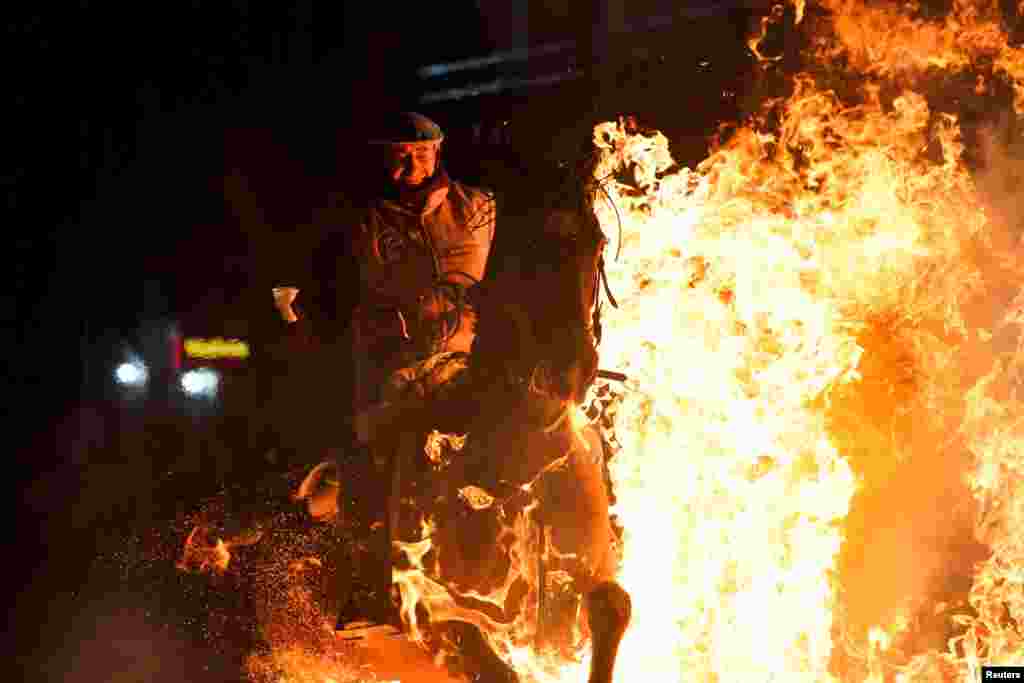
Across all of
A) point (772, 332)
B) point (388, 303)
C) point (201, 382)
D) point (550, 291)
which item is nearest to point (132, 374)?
point (201, 382)

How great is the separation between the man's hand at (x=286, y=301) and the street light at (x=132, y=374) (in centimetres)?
838

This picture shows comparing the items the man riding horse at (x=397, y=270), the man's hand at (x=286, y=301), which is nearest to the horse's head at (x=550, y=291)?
the man riding horse at (x=397, y=270)

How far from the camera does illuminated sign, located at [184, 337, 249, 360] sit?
13.6m

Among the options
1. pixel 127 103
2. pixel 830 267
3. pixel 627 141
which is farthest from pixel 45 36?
pixel 830 267

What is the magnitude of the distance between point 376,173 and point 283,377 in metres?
4.86

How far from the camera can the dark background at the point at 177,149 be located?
9961 mm

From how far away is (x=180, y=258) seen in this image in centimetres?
1255

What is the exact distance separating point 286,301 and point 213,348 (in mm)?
8150

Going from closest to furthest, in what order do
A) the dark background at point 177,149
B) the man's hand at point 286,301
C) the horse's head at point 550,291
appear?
the horse's head at point 550,291, the man's hand at point 286,301, the dark background at point 177,149

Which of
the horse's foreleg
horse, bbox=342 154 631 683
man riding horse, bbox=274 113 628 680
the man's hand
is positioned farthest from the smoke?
the horse's foreleg

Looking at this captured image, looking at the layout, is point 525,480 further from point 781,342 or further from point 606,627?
point 781,342

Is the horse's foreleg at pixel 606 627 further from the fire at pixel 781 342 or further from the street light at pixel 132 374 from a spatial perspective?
the street light at pixel 132 374

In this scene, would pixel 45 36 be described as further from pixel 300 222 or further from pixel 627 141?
pixel 627 141

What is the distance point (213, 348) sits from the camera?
1370cm
